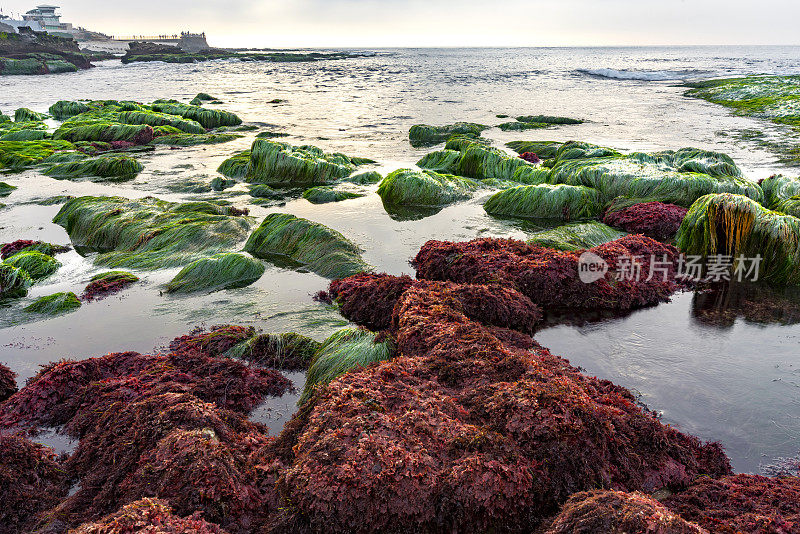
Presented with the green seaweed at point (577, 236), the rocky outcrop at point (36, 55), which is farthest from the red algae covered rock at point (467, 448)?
the rocky outcrop at point (36, 55)

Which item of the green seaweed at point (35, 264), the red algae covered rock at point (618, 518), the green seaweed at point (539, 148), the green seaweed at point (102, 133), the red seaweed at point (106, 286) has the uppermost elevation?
the green seaweed at point (102, 133)

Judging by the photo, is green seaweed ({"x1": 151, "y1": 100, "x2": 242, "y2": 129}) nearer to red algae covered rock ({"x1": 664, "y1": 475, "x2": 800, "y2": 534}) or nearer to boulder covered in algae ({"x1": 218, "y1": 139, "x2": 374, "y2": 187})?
boulder covered in algae ({"x1": 218, "y1": 139, "x2": 374, "y2": 187})

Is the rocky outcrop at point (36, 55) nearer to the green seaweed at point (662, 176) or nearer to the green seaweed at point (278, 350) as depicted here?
the green seaweed at point (662, 176)

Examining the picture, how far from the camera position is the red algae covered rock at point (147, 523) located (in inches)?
79.0

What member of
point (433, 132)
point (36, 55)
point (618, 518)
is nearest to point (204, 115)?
point (433, 132)

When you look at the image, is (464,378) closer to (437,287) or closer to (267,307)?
(437,287)

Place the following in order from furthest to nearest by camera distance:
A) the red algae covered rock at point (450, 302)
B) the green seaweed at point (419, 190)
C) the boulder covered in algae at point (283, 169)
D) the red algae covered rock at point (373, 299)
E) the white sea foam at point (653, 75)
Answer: the white sea foam at point (653, 75)
the boulder covered in algae at point (283, 169)
the green seaweed at point (419, 190)
the red algae covered rock at point (373, 299)
the red algae covered rock at point (450, 302)

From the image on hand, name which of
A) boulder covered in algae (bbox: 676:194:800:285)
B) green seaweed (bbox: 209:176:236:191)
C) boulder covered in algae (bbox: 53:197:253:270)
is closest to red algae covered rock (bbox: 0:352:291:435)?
boulder covered in algae (bbox: 53:197:253:270)

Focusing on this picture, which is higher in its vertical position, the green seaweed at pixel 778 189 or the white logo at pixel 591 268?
the green seaweed at pixel 778 189

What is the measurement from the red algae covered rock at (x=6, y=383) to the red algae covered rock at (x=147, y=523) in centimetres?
255

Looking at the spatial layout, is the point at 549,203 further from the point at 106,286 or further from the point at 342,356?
the point at 106,286

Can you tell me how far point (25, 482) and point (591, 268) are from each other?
17.0 feet

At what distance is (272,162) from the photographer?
36.6ft

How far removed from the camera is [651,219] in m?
7.61
